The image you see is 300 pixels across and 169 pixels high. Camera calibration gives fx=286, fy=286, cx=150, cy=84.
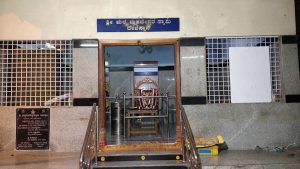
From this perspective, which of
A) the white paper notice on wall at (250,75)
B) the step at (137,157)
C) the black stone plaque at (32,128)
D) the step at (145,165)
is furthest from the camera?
the white paper notice on wall at (250,75)

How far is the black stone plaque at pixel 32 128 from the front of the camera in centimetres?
684

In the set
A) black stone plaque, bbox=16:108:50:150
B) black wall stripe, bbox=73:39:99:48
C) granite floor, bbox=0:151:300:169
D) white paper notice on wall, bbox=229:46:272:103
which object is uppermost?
black wall stripe, bbox=73:39:99:48

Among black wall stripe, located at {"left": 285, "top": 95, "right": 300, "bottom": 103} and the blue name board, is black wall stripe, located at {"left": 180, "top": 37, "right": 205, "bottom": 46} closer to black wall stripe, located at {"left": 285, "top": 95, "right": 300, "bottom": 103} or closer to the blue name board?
the blue name board

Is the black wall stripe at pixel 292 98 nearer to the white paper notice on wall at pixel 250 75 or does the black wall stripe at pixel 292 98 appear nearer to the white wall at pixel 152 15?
the white paper notice on wall at pixel 250 75

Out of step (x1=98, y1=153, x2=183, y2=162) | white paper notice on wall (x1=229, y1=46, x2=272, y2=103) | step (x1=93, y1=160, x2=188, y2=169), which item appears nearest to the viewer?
Answer: step (x1=93, y1=160, x2=188, y2=169)

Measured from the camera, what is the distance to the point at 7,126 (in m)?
6.90

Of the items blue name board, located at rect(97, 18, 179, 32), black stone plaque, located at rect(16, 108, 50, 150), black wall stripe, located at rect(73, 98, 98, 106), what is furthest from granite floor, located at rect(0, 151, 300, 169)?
blue name board, located at rect(97, 18, 179, 32)

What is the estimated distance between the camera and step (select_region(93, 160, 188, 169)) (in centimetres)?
526

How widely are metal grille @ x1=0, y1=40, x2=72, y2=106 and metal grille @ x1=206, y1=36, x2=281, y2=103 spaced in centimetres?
347

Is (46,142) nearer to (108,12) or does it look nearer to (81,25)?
(81,25)

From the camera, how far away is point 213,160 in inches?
224

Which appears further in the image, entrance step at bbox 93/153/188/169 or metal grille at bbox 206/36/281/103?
metal grille at bbox 206/36/281/103

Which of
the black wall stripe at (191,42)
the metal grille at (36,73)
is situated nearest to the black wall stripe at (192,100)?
the black wall stripe at (191,42)

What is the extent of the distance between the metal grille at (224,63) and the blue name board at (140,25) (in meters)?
1.02
